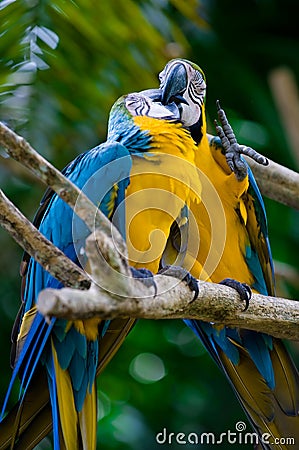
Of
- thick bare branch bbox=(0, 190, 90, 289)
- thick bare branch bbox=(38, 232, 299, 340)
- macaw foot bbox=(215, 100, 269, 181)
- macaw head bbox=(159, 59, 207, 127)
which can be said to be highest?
macaw head bbox=(159, 59, 207, 127)

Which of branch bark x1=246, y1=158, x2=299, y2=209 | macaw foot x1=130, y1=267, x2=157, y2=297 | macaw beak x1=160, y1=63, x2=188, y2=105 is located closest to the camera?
macaw foot x1=130, y1=267, x2=157, y2=297

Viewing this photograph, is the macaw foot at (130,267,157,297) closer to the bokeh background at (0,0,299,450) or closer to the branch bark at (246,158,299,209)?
the bokeh background at (0,0,299,450)

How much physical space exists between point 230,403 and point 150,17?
1.18m

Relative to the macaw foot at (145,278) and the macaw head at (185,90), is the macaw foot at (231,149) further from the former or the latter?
the macaw foot at (145,278)

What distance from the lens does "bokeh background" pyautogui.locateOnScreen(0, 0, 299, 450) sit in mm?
1297

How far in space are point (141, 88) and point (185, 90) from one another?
20 cm

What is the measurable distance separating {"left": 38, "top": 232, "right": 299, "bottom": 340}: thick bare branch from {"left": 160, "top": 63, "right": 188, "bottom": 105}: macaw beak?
0.39m

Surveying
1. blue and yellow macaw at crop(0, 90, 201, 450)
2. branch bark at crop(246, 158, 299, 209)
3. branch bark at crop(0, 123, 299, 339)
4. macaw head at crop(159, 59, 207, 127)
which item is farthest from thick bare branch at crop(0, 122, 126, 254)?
branch bark at crop(246, 158, 299, 209)

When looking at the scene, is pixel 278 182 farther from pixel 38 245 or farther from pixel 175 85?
pixel 38 245

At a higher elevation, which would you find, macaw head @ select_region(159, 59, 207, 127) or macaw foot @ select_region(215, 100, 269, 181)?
macaw head @ select_region(159, 59, 207, 127)

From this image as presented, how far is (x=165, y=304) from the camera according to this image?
856mm

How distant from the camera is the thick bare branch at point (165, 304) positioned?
700mm

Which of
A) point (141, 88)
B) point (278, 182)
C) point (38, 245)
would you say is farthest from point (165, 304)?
point (278, 182)

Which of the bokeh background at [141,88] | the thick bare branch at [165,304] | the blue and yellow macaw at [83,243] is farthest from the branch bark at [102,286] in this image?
the bokeh background at [141,88]
